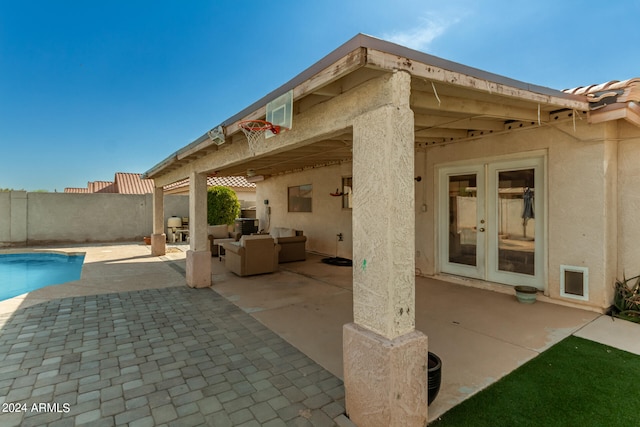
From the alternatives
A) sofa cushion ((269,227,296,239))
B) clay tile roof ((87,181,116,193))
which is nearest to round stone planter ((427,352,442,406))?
sofa cushion ((269,227,296,239))

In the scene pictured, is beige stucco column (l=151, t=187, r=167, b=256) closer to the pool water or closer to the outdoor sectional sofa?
the pool water

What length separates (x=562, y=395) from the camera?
2879mm

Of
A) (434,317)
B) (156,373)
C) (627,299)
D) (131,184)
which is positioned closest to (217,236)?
(156,373)

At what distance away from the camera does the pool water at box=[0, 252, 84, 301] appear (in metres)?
8.95

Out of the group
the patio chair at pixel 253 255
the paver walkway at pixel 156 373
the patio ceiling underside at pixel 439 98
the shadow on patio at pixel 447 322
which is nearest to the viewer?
the patio ceiling underside at pixel 439 98

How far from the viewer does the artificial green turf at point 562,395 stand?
255 cm

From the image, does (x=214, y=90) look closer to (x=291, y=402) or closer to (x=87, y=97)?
(x=87, y=97)

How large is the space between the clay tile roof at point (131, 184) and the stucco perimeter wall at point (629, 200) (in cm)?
2523

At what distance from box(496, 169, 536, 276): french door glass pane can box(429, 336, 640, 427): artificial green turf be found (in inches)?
97.4

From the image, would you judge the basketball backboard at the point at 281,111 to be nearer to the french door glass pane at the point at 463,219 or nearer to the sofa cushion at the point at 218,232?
the french door glass pane at the point at 463,219

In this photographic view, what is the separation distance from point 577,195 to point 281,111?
502 cm

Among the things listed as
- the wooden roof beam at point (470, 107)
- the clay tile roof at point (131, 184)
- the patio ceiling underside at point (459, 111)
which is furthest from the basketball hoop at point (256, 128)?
the clay tile roof at point (131, 184)

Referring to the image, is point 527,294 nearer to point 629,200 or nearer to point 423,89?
point 629,200

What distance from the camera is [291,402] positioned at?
2.85 metres
